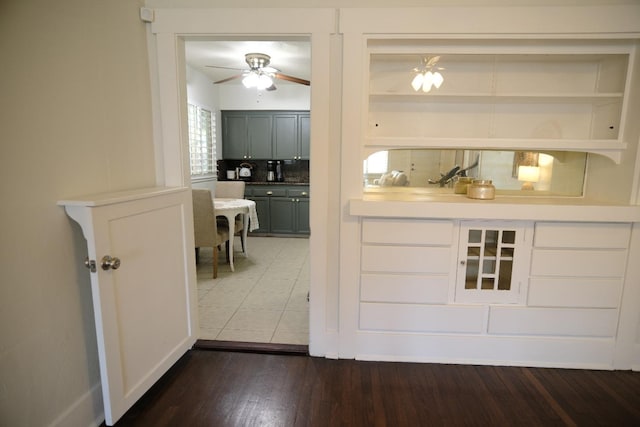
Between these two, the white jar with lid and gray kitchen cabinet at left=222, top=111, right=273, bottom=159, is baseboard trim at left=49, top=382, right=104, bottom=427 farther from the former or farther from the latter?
gray kitchen cabinet at left=222, top=111, right=273, bottom=159

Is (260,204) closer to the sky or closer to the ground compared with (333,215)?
closer to the ground

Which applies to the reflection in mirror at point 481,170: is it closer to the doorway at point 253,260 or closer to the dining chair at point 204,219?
the doorway at point 253,260

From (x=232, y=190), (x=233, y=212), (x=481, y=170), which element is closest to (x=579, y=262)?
(x=481, y=170)

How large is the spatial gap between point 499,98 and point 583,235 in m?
0.99

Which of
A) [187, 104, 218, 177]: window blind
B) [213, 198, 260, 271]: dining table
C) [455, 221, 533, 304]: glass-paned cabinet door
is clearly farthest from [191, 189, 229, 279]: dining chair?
[455, 221, 533, 304]: glass-paned cabinet door

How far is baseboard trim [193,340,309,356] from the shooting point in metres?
2.27

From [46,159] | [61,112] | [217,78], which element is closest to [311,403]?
[46,159]

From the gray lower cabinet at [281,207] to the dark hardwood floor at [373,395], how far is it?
3.46 meters

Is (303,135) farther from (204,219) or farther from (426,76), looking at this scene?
(426,76)

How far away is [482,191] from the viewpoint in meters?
2.19

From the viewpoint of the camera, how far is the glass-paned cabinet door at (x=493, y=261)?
6.77 ft

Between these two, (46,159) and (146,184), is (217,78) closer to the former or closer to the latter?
(146,184)

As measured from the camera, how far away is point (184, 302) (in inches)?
85.0

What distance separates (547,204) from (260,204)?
4342mm
